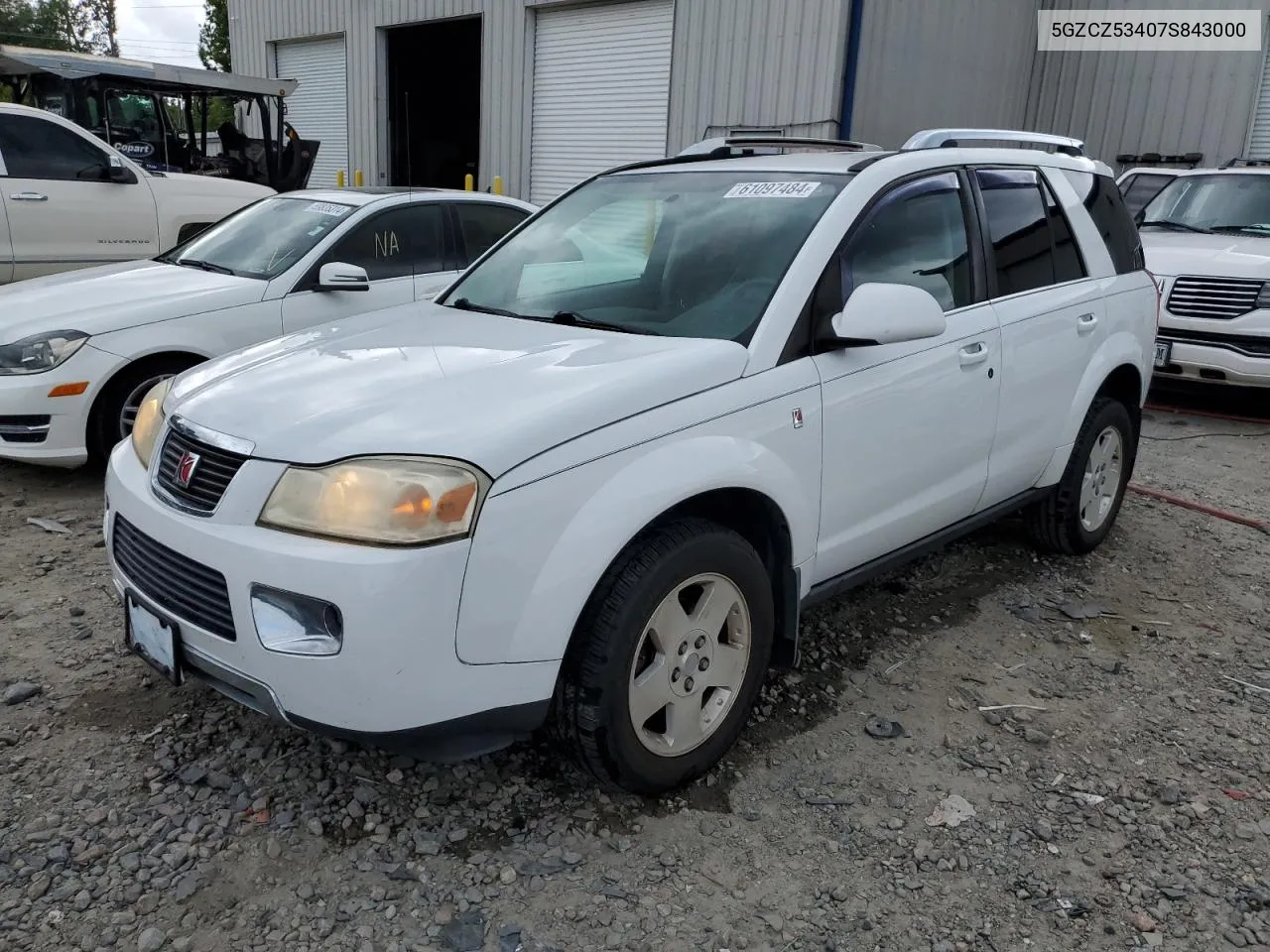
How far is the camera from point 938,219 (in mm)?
3557

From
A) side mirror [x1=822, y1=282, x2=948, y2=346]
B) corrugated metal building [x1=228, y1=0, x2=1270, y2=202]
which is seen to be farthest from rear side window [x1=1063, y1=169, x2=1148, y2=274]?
corrugated metal building [x1=228, y1=0, x2=1270, y2=202]

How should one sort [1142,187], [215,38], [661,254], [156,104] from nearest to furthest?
[661,254] → [1142,187] → [156,104] → [215,38]

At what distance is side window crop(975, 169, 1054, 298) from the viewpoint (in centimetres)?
379

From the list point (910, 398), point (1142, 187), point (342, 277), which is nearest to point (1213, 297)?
point (1142, 187)

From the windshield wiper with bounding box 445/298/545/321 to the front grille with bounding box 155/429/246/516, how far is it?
1144mm

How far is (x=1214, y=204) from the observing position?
8.82 meters

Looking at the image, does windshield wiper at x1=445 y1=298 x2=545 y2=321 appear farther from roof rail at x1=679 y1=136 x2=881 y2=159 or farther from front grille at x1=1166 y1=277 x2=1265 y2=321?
front grille at x1=1166 y1=277 x2=1265 y2=321

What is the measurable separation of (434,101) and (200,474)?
18280 mm

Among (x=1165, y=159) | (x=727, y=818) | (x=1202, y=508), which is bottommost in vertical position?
(x=727, y=818)

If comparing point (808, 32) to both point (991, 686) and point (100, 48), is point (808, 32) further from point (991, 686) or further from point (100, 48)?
point (100, 48)

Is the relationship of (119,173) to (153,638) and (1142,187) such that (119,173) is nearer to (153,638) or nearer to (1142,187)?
(153,638)

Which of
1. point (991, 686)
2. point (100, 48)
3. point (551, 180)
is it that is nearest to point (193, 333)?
point (991, 686)

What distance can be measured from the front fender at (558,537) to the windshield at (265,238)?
3.83 m

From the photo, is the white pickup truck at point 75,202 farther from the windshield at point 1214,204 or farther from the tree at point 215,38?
the tree at point 215,38
